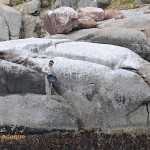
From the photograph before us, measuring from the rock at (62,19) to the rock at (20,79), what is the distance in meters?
3.93

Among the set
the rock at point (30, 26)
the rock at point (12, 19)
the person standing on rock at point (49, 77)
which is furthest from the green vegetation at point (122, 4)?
the person standing on rock at point (49, 77)

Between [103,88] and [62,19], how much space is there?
5106 mm

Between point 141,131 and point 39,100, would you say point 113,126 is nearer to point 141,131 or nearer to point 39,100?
point 141,131

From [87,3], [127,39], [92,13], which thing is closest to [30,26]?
[87,3]

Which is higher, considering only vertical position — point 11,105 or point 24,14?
point 11,105

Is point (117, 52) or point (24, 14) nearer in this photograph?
point (117, 52)

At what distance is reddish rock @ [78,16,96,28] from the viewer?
22.1m

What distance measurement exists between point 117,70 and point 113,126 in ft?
6.67

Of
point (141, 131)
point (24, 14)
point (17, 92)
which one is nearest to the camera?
point (141, 131)

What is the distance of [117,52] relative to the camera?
18531mm

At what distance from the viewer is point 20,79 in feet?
59.7

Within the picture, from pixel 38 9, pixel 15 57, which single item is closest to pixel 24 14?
pixel 38 9

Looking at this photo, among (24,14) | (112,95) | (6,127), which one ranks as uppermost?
(112,95)

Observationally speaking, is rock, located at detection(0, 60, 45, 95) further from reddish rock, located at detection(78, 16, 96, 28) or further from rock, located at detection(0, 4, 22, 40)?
rock, located at detection(0, 4, 22, 40)
